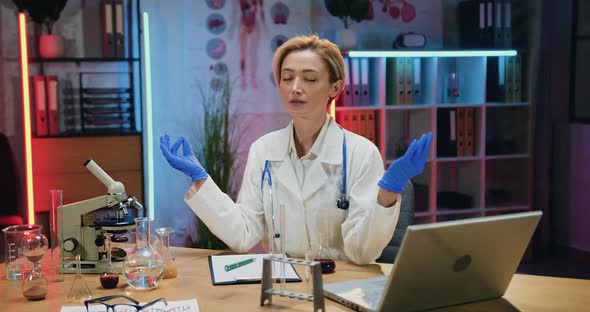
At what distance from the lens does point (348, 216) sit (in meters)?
2.44

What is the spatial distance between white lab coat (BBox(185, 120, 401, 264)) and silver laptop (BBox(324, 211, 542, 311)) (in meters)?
0.42

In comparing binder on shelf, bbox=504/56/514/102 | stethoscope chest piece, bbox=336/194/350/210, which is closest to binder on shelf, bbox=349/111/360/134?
binder on shelf, bbox=504/56/514/102

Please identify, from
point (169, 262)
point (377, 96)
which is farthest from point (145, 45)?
point (169, 262)

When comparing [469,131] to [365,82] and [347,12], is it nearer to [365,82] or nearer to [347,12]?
[365,82]

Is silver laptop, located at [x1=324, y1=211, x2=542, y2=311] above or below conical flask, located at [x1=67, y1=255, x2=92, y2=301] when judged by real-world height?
above

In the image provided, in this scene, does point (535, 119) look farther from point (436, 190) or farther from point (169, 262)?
point (169, 262)

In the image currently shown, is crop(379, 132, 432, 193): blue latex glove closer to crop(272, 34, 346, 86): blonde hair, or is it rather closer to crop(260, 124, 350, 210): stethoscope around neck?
crop(260, 124, 350, 210): stethoscope around neck

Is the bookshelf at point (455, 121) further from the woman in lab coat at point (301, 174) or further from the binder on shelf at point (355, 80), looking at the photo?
the woman in lab coat at point (301, 174)

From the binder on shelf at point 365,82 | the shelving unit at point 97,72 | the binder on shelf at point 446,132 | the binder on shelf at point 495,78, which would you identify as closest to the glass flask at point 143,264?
the shelving unit at point 97,72

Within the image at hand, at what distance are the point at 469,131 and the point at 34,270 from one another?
3.74 metres

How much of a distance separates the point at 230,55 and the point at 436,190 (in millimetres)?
1822

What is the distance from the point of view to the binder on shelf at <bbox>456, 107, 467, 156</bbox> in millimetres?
5070

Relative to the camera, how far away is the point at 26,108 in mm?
4301

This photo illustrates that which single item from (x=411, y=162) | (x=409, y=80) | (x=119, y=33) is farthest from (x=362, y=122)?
(x=411, y=162)
